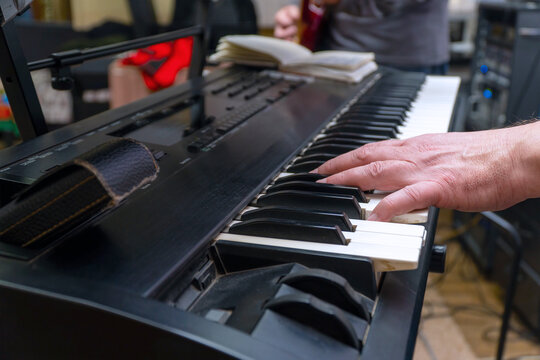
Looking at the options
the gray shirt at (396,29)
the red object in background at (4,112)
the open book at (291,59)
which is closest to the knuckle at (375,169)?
the open book at (291,59)

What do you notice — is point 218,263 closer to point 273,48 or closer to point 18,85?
point 18,85

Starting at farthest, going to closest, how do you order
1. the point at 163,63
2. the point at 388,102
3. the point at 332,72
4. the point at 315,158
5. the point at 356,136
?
the point at 163,63 → the point at 332,72 → the point at 388,102 → the point at 356,136 → the point at 315,158

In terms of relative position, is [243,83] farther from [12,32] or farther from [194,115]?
[12,32]

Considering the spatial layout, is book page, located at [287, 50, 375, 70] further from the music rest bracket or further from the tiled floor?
the tiled floor

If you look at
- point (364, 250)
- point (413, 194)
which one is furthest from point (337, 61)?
point (364, 250)

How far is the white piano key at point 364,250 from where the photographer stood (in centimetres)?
47

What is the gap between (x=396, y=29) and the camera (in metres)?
1.73

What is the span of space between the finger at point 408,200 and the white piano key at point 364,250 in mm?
92

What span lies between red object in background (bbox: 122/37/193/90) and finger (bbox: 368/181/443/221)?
2147 mm

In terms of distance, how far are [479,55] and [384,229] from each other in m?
1.77

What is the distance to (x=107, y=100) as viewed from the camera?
10.5ft

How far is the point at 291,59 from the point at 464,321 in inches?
46.4

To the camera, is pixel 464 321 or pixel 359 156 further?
pixel 464 321

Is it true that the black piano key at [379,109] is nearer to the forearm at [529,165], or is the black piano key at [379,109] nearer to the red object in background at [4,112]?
the forearm at [529,165]
